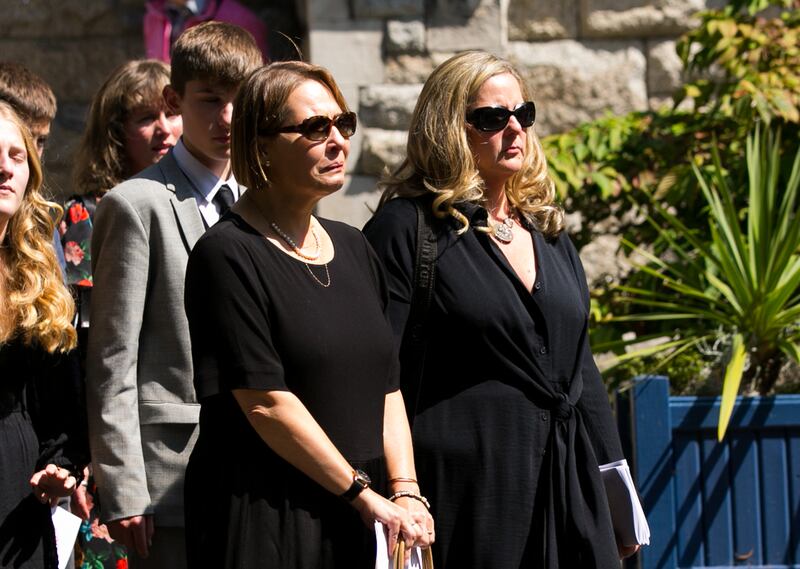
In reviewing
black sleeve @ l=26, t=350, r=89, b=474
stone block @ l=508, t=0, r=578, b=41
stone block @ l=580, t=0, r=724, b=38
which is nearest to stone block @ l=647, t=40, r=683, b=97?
stone block @ l=580, t=0, r=724, b=38

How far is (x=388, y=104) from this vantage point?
5898 mm

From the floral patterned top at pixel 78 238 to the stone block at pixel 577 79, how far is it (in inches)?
115

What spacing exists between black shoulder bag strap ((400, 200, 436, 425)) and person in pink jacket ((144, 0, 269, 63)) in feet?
10.6

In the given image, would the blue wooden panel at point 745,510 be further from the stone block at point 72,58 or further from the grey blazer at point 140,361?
the stone block at point 72,58

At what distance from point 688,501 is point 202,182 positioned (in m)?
2.22

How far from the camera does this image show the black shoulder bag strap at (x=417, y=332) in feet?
10.6

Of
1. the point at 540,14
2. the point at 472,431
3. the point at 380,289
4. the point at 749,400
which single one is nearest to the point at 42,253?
the point at 380,289

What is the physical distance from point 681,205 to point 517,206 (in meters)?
2.46

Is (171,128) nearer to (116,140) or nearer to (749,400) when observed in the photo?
(116,140)

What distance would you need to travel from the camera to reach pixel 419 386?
323 cm

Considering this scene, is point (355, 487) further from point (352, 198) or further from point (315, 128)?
point (352, 198)

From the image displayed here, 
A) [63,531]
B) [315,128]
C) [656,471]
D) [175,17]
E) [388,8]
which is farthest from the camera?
[175,17]

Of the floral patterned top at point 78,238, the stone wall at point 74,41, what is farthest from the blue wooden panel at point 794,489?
the stone wall at point 74,41

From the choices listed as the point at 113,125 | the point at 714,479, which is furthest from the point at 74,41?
the point at 714,479
